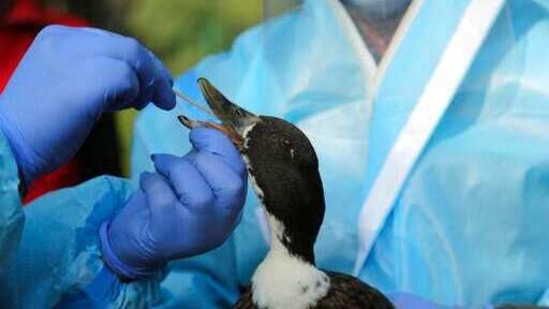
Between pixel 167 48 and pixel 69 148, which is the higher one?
pixel 69 148

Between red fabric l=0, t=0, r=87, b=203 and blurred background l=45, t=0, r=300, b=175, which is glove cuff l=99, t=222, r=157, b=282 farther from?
blurred background l=45, t=0, r=300, b=175

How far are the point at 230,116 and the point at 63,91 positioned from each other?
0.41ft

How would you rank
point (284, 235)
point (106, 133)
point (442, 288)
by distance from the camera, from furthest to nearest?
point (106, 133), point (442, 288), point (284, 235)

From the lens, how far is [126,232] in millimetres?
937

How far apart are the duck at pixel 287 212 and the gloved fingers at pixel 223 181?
0.01 m

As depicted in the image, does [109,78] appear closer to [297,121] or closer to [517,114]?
[297,121]

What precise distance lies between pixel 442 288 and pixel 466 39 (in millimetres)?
223

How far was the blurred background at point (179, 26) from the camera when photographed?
151 centimetres

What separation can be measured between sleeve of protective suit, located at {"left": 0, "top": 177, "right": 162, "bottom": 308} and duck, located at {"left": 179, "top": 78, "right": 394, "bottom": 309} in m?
0.12

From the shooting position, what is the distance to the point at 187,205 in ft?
2.93

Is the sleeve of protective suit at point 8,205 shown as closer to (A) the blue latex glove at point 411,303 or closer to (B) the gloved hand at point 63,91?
(B) the gloved hand at point 63,91

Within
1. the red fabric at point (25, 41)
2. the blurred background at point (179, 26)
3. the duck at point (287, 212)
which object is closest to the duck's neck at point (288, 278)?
the duck at point (287, 212)

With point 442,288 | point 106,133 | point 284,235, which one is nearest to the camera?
point 284,235

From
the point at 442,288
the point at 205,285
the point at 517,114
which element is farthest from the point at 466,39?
the point at 205,285
